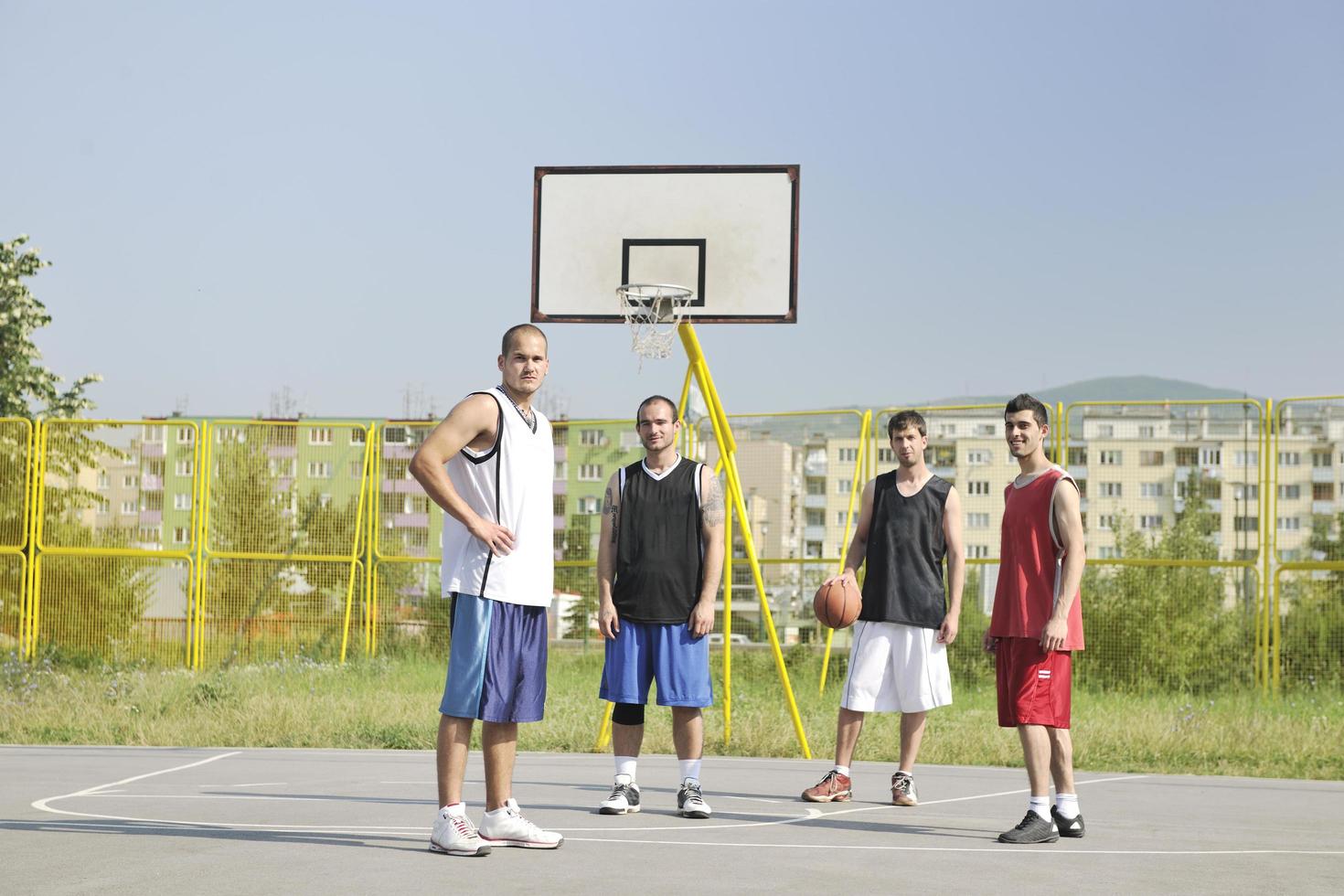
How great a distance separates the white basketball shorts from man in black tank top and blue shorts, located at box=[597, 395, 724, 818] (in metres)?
0.94

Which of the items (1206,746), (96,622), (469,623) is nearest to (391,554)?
(96,622)

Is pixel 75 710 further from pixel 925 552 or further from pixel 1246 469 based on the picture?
pixel 1246 469

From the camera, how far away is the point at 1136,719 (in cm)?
1305

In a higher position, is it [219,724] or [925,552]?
[925,552]

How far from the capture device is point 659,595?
8.21 m

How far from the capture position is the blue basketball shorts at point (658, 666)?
812 centimetres

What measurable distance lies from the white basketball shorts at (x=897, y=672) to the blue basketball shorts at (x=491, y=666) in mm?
2437

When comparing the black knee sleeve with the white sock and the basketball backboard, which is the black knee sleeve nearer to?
the white sock

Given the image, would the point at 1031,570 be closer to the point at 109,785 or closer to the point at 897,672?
the point at 897,672

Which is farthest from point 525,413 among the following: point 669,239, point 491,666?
point 669,239

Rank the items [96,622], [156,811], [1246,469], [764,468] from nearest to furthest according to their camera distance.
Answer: [156,811] → [1246,469] → [96,622] → [764,468]

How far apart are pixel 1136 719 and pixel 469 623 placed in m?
8.03

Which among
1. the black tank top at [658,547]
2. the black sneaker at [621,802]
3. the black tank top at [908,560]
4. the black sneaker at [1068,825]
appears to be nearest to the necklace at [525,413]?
the black tank top at [658,547]

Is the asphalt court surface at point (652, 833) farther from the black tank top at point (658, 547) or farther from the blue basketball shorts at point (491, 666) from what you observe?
the black tank top at point (658, 547)
